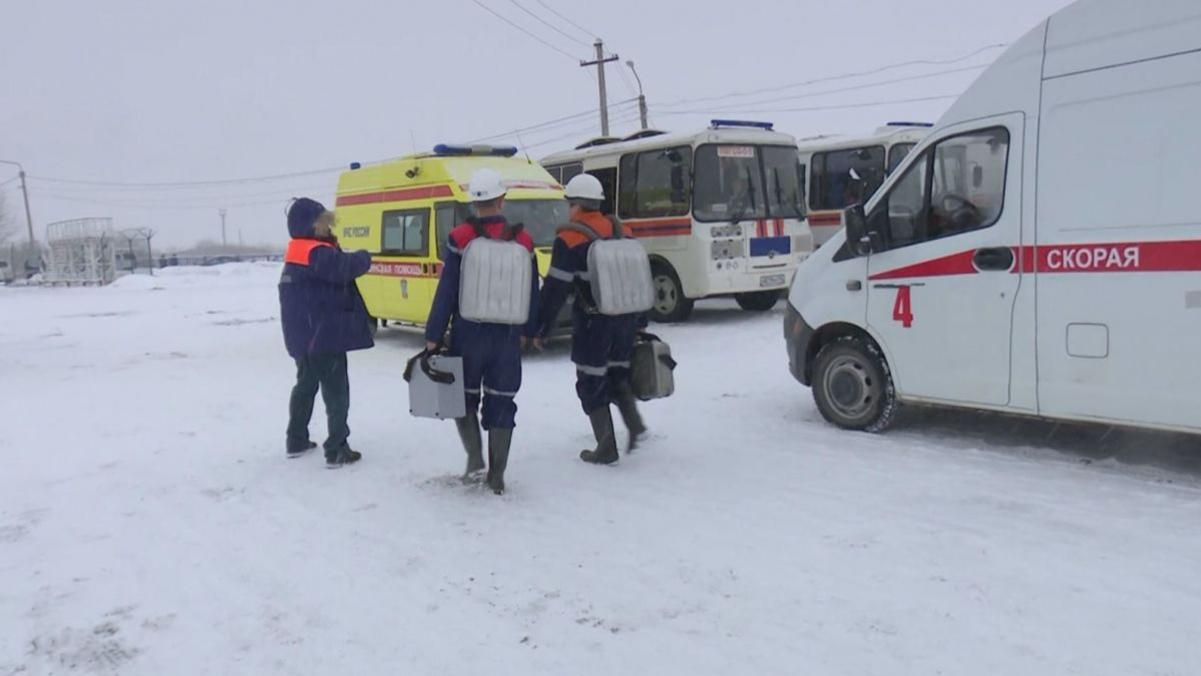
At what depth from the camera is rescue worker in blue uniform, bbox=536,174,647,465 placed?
18.5ft

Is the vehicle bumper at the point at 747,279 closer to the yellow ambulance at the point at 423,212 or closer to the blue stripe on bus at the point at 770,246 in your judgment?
the blue stripe on bus at the point at 770,246

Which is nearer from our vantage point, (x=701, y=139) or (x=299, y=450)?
(x=299, y=450)

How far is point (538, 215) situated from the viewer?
460 inches

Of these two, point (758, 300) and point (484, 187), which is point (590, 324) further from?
point (758, 300)

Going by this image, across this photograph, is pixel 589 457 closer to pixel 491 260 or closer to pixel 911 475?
pixel 491 260

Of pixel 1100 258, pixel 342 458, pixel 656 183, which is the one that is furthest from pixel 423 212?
pixel 1100 258

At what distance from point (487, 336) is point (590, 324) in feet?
2.43

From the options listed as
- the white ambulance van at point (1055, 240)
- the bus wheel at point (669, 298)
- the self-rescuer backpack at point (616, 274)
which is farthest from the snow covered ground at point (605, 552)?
the bus wheel at point (669, 298)

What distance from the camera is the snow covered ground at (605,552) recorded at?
352 centimetres

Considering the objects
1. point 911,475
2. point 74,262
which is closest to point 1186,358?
point 911,475

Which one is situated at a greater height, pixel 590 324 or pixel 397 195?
pixel 397 195

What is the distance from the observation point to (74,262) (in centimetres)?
3597

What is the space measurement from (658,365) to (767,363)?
4.26 m

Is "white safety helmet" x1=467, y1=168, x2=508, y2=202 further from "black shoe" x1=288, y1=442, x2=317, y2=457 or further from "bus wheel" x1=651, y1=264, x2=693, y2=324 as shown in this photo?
"bus wheel" x1=651, y1=264, x2=693, y2=324
